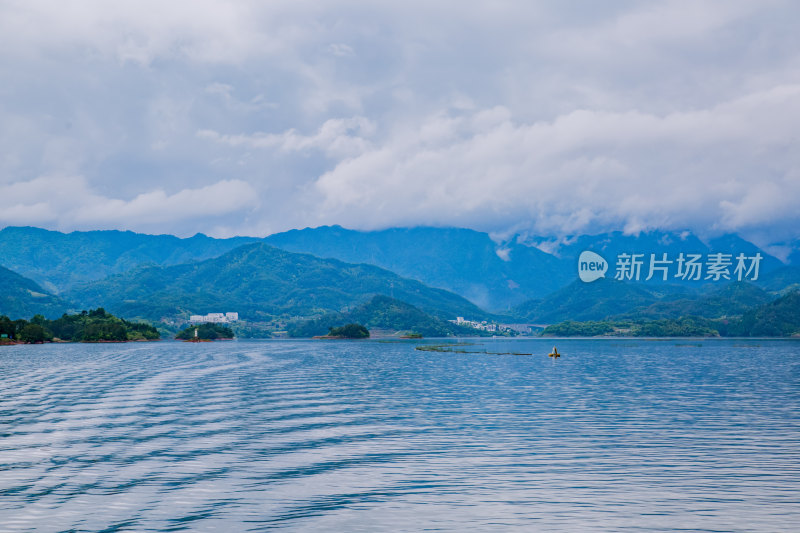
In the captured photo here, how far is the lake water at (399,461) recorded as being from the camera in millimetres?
28297

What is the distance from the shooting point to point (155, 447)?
44.6 metres

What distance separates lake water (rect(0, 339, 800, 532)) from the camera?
2830 centimetres

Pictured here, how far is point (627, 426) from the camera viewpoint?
176 ft

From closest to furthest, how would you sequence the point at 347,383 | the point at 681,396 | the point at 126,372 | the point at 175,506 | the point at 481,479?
the point at 175,506 < the point at 481,479 < the point at 681,396 < the point at 347,383 < the point at 126,372

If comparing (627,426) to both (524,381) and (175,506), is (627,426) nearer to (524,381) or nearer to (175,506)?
(175,506)

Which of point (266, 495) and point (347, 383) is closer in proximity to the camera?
point (266, 495)

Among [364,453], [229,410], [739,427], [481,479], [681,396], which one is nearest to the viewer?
[481,479]

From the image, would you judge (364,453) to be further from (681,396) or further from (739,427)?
(681,396)

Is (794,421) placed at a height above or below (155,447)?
above

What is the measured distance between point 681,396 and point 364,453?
50.8 m

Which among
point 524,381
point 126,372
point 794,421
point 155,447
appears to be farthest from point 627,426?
point 126,372

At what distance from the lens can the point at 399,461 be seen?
133 ft

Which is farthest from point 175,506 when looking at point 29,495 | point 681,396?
point 681,396

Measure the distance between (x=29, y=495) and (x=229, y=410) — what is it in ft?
113
